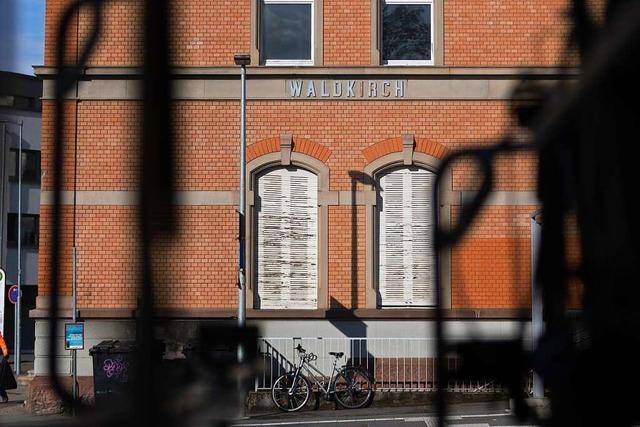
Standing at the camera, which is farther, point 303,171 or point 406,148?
point 303,171

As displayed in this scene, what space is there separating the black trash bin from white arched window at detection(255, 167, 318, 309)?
34.4 inches

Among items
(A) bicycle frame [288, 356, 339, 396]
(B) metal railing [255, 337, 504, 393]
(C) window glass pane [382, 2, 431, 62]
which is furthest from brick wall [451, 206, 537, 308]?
(A) bicycle frame [288, 356, 339, 396]

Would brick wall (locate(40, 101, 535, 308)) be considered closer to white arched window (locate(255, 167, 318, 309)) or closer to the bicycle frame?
white arched window (locate(255, 167, 318, 309))

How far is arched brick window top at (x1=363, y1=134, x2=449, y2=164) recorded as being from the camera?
1.92 metres

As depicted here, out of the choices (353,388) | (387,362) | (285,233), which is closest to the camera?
(285,233)

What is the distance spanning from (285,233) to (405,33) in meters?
0.72

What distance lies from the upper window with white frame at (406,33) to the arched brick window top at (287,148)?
1.45 feet

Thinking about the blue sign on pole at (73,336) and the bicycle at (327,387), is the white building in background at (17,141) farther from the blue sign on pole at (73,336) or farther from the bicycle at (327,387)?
the bicycle at (327,387)

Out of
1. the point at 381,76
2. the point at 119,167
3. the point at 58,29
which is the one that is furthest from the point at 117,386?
the point at 381,76

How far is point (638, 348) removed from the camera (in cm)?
169

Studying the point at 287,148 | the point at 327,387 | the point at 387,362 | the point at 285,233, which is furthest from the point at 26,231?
the point at 287,148

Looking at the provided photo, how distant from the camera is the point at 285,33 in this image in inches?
133

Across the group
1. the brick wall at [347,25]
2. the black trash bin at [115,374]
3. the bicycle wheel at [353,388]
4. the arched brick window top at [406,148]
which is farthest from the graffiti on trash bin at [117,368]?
the bicycle wheel at [353,388]

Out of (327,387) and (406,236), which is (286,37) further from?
(406,236)
